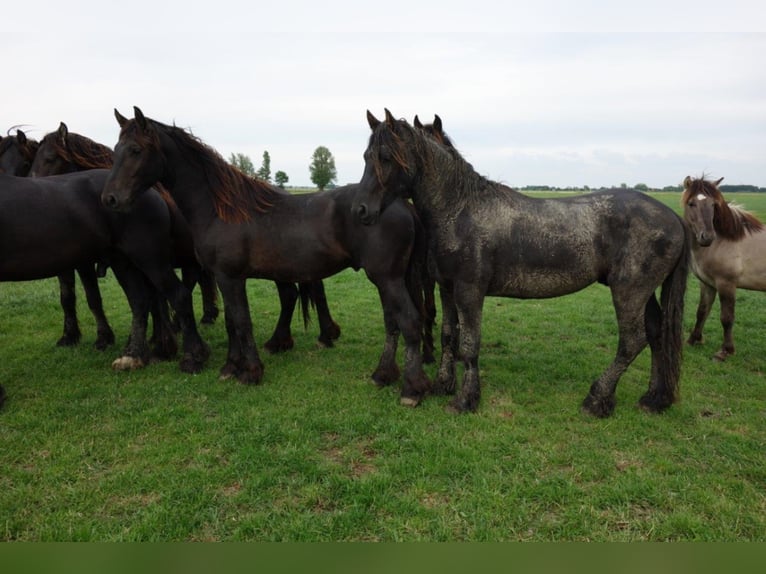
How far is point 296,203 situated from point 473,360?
2460 millimetres

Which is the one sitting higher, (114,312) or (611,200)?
(611,200)

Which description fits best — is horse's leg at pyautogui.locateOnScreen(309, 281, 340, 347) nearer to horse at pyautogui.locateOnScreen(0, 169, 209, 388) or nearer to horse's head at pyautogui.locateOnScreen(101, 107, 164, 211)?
horse at pyautogui.locateOnScreen(0, 169, 209, 388)

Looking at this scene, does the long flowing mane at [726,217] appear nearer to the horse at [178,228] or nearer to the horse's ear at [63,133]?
the horse at [178,228]

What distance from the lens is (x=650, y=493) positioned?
3.04 metres

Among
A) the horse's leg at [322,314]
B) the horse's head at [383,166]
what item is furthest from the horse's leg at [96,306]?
the horse's head at [383,166]

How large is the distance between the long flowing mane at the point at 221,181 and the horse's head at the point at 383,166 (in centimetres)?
140

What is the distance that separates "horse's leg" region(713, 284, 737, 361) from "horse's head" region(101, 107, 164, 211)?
702 centimetres

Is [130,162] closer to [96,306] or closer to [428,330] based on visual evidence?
[96,306]

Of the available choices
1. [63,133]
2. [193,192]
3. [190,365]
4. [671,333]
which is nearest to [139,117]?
[193,192]

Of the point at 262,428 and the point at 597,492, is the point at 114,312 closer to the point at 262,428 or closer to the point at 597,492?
the point at 262,428

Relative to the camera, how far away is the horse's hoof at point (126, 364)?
524 cm

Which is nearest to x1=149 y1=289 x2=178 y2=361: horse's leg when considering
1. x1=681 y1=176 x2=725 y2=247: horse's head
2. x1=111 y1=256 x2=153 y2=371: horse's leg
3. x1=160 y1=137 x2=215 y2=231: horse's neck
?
x1=111 y1=256 x2=153 y2=371: horse's leg

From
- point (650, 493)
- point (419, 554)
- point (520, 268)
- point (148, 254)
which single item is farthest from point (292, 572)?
point (148, 254)

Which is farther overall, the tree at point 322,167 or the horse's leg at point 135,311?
the tree at point 322,167
